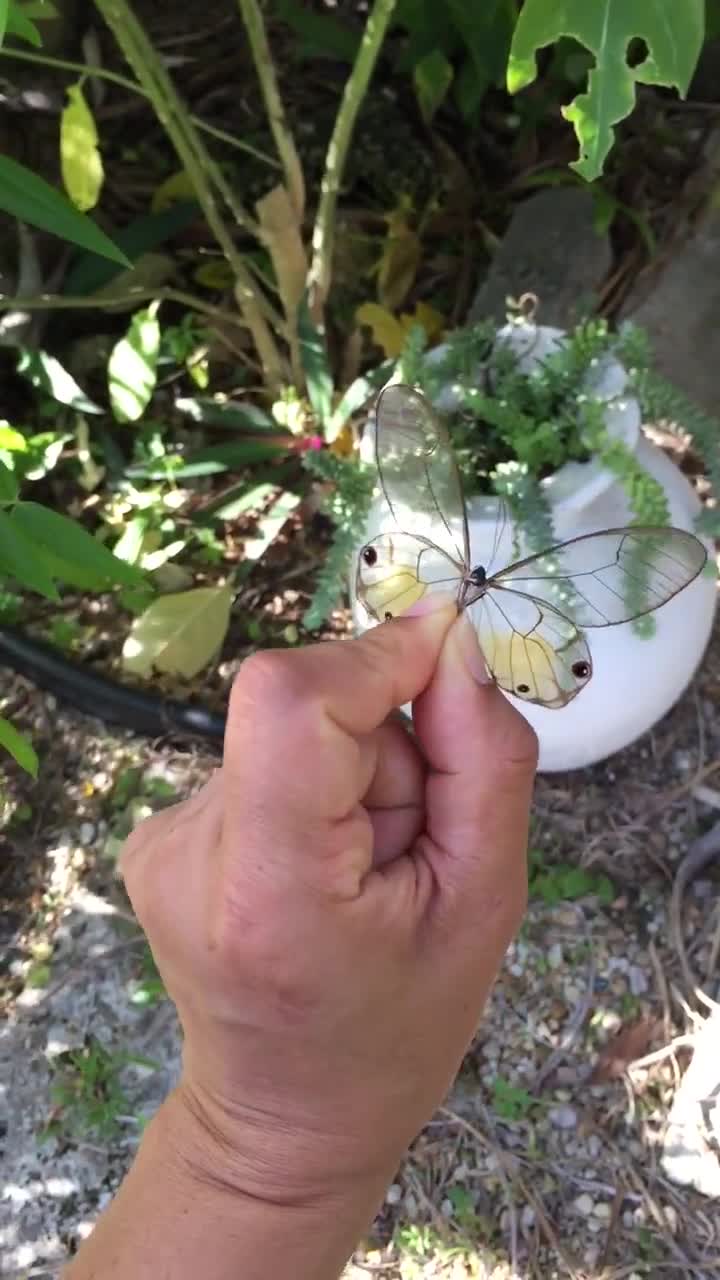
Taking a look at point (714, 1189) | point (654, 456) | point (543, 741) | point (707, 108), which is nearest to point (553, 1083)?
point (714, 1189)

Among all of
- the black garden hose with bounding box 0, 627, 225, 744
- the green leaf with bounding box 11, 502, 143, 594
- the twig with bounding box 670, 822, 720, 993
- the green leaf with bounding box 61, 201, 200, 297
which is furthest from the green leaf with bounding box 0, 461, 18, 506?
the twig with bounding box 670, 822, 720, 993

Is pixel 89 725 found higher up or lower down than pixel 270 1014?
lower down

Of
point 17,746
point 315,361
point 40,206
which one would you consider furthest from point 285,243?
point 17,746

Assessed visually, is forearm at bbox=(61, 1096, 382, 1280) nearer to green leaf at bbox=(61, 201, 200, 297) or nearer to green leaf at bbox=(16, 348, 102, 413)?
green leaf at bbox=(16, 348, 102, 413)

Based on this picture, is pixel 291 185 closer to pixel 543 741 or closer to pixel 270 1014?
pixel 543 741

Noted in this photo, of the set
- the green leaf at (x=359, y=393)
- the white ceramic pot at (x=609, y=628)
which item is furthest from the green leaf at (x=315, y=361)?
the white ceramic pot at (x=609, y=628)
